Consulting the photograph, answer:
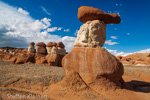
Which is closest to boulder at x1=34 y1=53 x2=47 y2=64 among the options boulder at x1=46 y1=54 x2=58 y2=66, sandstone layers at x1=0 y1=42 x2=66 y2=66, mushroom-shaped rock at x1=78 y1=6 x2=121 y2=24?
sandstone layers at x1=0 y1=42 x2=66 y2=66

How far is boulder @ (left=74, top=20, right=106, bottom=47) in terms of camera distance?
5.90 m

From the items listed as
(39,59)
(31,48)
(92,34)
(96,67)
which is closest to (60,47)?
(39,59)

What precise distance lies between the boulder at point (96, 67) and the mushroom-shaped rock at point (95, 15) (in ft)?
6.68

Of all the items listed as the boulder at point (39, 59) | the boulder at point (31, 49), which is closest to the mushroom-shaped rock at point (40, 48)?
the boulder at point (39, 59)

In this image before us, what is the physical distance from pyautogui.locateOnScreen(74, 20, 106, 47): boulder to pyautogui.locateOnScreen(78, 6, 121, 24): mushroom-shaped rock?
0.29 meters

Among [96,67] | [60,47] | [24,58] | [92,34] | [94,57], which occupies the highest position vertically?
[92,34]

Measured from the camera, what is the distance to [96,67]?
518 cm

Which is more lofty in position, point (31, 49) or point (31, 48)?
point (31, 48)

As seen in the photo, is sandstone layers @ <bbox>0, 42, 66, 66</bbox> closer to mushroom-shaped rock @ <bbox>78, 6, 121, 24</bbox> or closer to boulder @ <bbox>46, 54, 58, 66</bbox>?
boulder @ <bbox>46, 54, 58, 66</bbox>

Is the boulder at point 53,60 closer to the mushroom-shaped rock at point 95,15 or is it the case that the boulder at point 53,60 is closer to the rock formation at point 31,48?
the rock formation at point 31,48

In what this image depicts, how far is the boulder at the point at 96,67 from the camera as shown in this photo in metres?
5.08

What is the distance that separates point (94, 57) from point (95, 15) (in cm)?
264

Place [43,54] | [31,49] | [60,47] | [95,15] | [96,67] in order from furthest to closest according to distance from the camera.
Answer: [43,54]
[31,49]
[60,47]
[95,15]
[96,67]

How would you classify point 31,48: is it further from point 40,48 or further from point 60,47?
point 60,47
